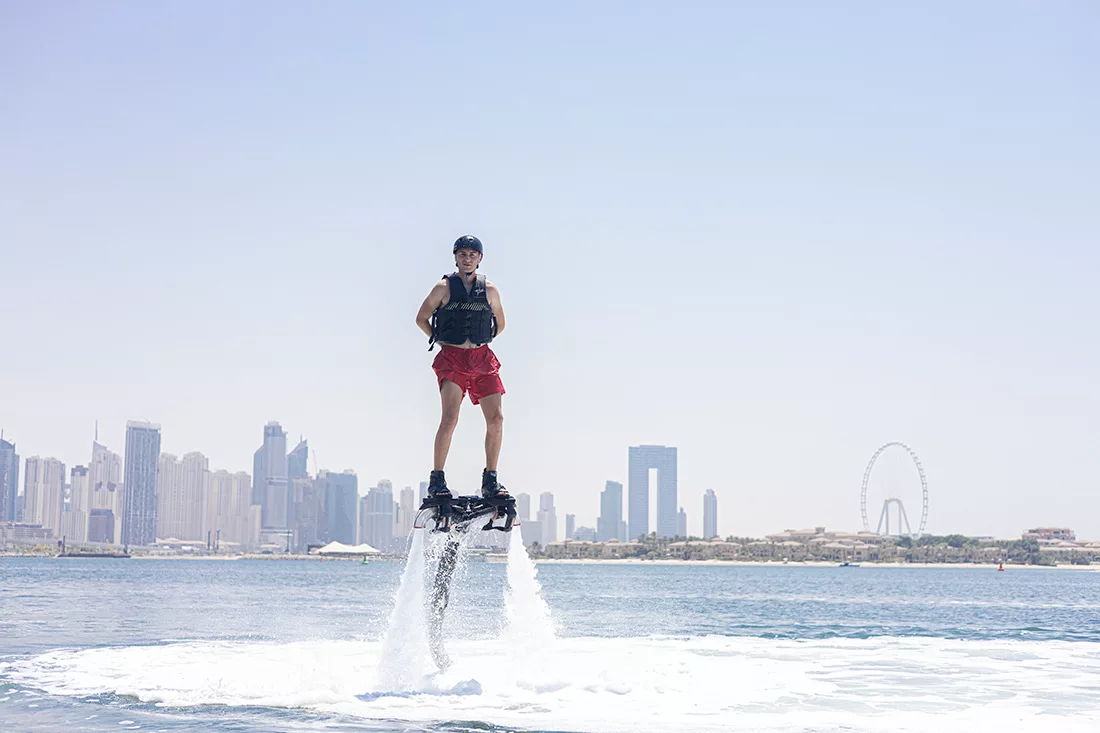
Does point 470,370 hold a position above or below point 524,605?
above

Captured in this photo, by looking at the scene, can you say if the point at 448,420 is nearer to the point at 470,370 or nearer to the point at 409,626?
the point at 470,370

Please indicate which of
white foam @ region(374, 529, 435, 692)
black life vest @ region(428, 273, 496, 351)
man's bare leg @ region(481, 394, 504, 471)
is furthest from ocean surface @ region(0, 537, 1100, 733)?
black life vest @ region(428, 273, 496, 351)

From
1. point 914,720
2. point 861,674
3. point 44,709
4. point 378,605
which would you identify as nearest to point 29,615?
point 378,605

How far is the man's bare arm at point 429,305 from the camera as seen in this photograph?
14289 millimetres

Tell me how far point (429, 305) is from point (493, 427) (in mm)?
1935

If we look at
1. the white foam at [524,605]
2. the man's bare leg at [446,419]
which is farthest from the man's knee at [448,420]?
the white foam at [524,605]

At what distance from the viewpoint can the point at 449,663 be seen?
50.9ft

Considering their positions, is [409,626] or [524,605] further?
[524,605]

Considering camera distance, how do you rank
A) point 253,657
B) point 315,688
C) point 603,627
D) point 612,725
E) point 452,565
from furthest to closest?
point 603,627, point 253,657, point 452,565, point 315,688, point 612,725

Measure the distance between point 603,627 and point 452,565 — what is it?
16634 millimetres

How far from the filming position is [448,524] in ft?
47.8

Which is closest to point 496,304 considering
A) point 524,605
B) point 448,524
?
point 448,524

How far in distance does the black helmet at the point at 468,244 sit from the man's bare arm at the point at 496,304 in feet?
1.68

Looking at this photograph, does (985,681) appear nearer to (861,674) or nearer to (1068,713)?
(861,674)
